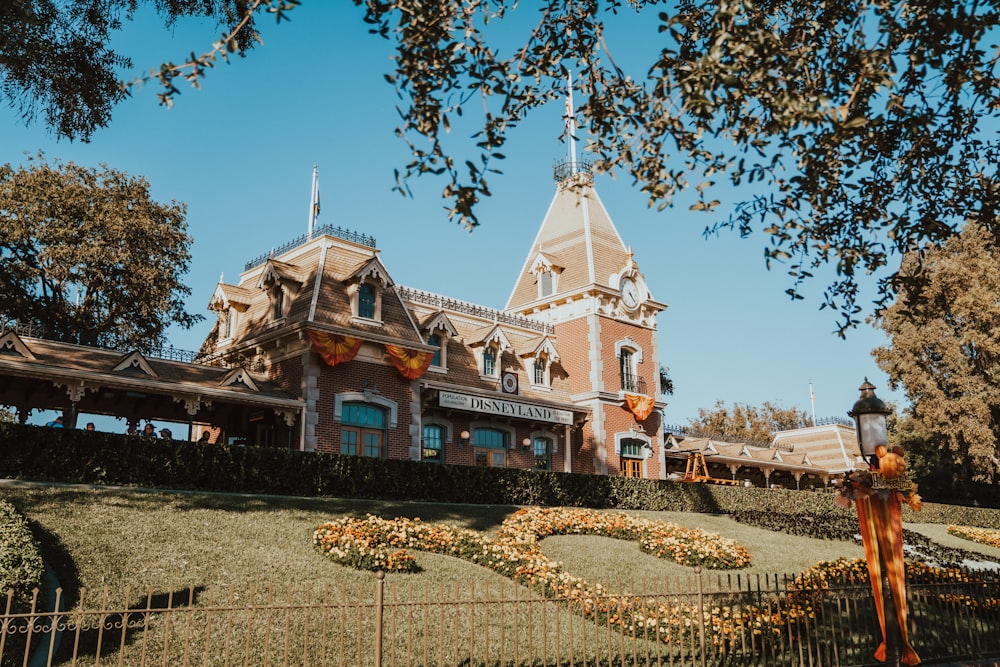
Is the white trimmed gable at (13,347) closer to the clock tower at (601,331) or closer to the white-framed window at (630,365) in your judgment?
the clock tower at (601,331)

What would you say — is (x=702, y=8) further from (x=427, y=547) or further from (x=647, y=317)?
(x=647, y=317)

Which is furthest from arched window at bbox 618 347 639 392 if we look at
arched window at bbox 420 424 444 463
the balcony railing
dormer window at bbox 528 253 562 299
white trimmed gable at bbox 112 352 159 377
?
white trimmed gable at bbox 112 352 159 377

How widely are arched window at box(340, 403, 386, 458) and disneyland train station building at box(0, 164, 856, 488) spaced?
4 centimetres

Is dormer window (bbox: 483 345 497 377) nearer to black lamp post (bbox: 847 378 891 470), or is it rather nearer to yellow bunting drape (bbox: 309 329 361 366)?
yellow bunting drape (bbox: 309 329 361 366)

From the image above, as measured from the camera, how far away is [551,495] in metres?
23.3

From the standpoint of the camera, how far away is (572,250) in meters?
34.6

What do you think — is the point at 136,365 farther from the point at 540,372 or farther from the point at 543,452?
the point at 540,372

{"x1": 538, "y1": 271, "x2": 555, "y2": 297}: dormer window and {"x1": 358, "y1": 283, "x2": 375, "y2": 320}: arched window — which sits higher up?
{"x1": 538, "y1": 271, "x2": 555, "y2": 297}: dormer window

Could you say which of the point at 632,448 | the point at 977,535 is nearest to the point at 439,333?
the point at 632,448

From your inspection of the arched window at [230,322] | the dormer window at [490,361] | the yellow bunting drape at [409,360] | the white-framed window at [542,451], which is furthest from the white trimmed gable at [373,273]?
the white-framed window at [542,451]

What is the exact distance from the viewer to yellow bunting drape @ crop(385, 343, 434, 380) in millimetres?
24406

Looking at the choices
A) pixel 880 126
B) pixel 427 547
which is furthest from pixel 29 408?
pixel 880 126

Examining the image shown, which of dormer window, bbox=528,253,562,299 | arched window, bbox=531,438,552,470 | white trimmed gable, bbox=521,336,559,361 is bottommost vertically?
arched window, bbox=531,438,552,470

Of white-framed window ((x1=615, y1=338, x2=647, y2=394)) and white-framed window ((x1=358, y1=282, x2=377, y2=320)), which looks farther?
white-framed window ((x1=615, y1=338, x2=647, y2=394))
